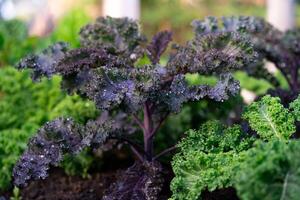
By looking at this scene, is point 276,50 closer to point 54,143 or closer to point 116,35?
point 116,35

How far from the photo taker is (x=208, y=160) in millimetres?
1576

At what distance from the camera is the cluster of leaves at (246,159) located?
1.27 meters

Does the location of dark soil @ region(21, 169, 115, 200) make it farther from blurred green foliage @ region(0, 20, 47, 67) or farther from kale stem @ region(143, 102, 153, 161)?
blurred green foliage @ region(0, 20, 47, 67)

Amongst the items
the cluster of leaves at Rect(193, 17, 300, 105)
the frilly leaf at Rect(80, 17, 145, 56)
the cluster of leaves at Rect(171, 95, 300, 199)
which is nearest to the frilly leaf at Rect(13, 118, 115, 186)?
the cluster of leaves at Rect(171, 95, 300, 199)

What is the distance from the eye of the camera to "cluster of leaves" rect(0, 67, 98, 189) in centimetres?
243

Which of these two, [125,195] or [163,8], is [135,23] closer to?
[125,195]

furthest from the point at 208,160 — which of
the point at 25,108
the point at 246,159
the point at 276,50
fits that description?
the point at 25,108

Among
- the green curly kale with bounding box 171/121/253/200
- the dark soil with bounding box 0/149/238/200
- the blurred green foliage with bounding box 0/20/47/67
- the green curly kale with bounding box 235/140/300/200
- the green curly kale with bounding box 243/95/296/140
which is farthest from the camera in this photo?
the blurred green foliage with bounding box 0/20/47/67

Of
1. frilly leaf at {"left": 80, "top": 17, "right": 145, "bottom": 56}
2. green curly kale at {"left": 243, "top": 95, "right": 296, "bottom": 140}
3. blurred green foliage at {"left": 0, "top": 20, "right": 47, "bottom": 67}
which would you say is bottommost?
green curly kale at {"left": 243, "top": 95, "right": 296, "bottom": 140}

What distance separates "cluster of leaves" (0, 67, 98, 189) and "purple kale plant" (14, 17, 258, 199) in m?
0.49

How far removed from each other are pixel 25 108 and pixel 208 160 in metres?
1.55

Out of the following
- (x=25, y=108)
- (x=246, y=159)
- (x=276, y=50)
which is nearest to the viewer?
(x=246, y=159)

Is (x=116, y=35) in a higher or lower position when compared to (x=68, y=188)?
higher

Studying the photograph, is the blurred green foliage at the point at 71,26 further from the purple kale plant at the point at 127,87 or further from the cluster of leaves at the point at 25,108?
the purple kale plant at the point at 127,87
